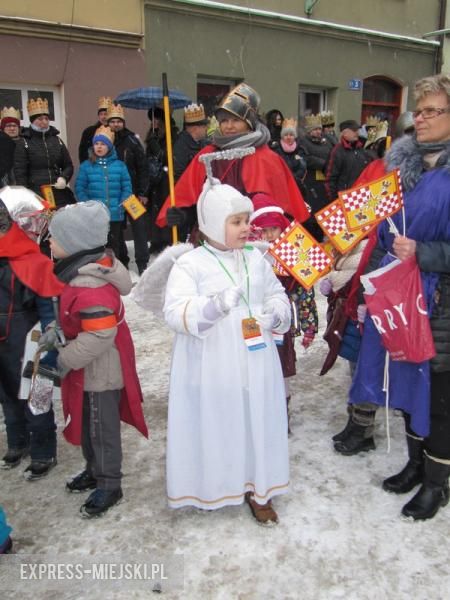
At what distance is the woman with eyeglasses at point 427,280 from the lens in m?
2.39

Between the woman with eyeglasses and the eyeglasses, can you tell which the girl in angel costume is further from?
the eyeglasses

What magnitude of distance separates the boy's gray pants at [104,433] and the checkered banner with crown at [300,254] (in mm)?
1124

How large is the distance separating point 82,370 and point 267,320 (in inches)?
36.0

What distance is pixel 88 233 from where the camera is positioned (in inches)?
96.6

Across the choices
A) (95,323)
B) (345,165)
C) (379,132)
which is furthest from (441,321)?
(345,165)

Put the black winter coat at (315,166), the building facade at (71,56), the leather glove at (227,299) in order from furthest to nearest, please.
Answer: the black winter coat at (315,166) < the building facade at (71,56) < the leather glove at (227,299)

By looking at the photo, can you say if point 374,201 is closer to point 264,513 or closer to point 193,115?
point 264,513

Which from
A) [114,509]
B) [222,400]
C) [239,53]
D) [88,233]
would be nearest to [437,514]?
[222,400]

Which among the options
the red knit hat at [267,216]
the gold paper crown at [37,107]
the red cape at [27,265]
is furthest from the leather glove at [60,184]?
the red knit hat at [267,216]

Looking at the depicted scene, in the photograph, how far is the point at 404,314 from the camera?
7.98 feet

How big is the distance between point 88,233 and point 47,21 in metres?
7.44

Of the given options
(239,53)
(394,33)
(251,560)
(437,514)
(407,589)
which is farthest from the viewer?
(394,33)

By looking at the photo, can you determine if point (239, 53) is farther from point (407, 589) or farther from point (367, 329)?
point (407, 589)

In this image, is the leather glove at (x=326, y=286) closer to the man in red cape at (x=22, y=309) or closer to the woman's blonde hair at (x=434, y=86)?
the woman's blonde hair at (x=434, y=86)
